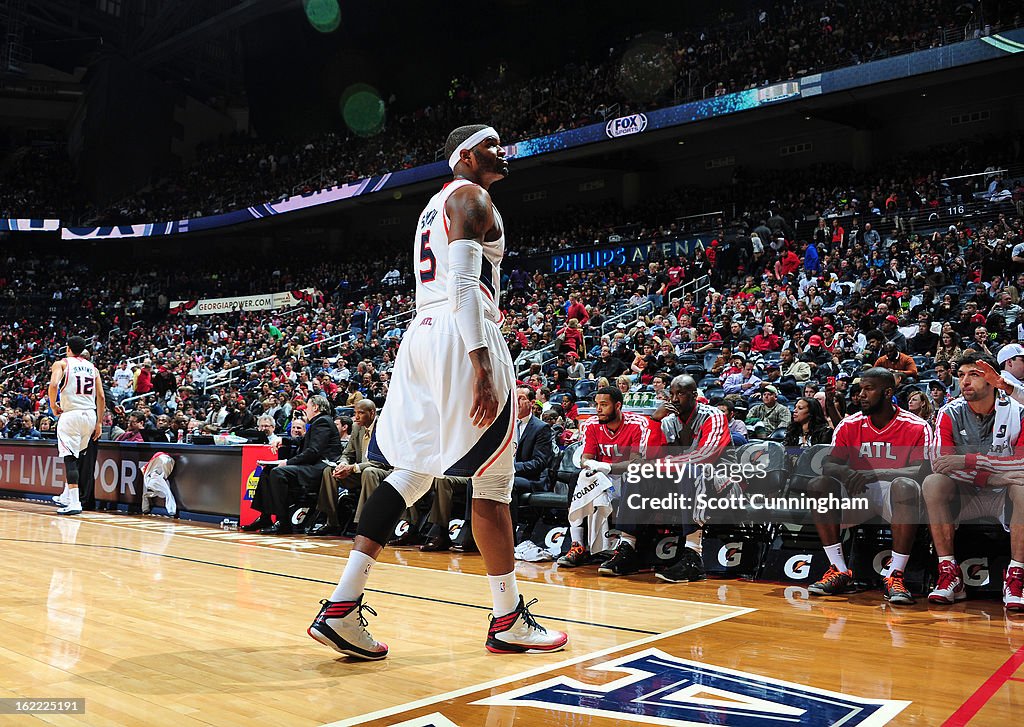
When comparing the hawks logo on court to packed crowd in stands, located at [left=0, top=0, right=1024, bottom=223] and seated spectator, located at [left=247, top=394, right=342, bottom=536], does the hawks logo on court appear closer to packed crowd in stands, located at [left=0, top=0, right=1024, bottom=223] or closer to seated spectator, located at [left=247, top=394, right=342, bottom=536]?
seated spectator, located at [left=247, top=394, right=342, bottom=536]

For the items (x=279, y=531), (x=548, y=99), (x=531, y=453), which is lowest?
(x=279, y=531)

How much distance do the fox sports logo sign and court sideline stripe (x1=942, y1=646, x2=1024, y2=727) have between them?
1925cm

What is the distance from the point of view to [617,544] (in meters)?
6.00

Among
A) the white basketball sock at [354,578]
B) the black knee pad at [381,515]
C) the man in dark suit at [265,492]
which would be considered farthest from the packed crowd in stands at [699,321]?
the white basketball sock at [354,578]

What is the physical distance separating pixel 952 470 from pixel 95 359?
25299mm

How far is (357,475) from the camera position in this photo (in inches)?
306

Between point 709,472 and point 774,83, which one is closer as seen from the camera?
point 709,472

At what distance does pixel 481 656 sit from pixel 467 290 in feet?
4.36

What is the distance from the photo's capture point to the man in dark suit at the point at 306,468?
8258 millimetres

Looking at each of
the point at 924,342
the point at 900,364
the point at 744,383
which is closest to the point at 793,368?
the point at 744,383

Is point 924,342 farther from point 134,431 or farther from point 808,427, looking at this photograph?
point 134,431

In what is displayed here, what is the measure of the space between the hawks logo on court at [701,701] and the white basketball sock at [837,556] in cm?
244

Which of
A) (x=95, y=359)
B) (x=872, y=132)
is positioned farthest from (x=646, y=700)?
(x=95, y=359)

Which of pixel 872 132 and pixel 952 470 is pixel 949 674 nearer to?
pixel 952 470
